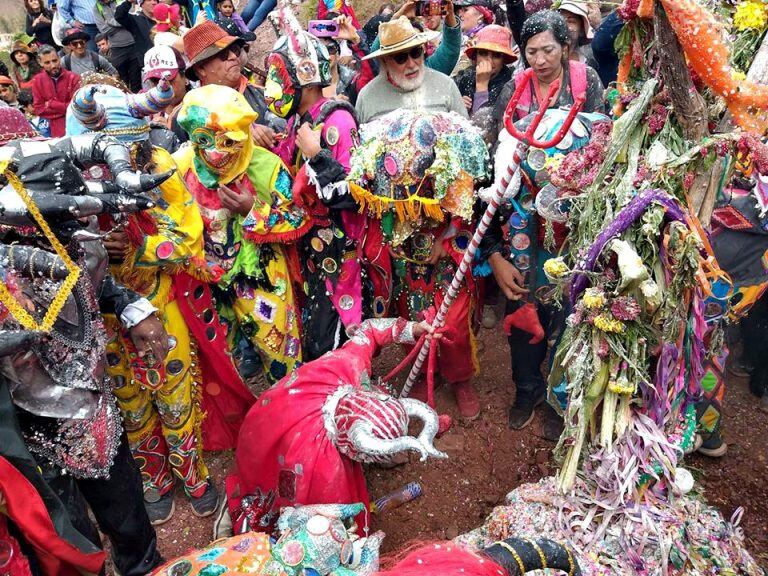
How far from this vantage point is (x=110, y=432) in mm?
2365

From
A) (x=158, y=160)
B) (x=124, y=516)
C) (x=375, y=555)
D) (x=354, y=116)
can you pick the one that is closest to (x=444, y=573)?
(x=375, y=555)

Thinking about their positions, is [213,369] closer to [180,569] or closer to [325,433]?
[325,433]

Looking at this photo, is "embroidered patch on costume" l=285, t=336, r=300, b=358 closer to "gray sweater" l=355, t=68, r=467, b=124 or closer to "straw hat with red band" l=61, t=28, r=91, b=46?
"gray sweater" l=355, t=68, r=467, b=124

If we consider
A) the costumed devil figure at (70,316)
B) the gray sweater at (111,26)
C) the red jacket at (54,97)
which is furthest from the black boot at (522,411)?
the gray sweater at (111,26)

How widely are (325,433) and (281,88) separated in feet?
7.30

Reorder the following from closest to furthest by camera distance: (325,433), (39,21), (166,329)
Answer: (325,433)
(166,329)
(39,21)

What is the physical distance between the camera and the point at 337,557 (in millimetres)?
1791

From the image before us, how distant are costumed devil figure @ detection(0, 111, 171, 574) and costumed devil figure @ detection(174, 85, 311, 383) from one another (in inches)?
26.2

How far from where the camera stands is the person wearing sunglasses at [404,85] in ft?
11.7

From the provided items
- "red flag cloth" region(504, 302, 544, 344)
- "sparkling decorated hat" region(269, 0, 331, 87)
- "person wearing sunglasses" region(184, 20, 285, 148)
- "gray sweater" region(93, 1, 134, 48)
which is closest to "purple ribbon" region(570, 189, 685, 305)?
"red flag cloth" region(504, 302, 544, 344)


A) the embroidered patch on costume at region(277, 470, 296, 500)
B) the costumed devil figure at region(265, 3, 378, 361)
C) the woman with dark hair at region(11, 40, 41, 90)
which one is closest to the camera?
the embroidered patch on costume at region(277, 470, 296, 500)

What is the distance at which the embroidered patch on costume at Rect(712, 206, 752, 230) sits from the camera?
3.12 metres

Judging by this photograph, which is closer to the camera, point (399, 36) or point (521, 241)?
point (521, 241)

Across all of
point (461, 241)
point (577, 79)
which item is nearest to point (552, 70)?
point (577, 79)
